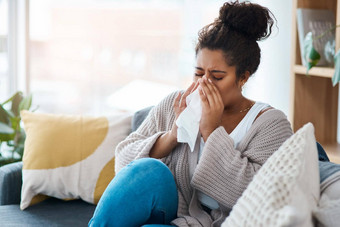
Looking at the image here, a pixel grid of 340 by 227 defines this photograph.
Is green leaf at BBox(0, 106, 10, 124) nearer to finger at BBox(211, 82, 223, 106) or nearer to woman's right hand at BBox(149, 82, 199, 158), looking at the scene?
woman's right hand at BBox(149, 82, 199, 158)

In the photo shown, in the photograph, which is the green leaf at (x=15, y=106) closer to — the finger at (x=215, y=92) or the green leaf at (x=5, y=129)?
the green leaf at (x=5, y=129)

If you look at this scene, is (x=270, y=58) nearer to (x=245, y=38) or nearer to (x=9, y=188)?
(x=245, y=38)

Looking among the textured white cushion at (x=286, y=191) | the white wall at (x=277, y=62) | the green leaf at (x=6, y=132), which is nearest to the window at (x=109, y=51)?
the white wall at (x=277, y=62)

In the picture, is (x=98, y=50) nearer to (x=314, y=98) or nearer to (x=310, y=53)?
(x=314, y=98)

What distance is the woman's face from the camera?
177 cm

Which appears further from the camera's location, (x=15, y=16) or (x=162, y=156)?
(x=15, y=16)

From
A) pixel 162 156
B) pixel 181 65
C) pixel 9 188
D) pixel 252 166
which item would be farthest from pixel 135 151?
pixel 181 65

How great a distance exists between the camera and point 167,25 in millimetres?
3643

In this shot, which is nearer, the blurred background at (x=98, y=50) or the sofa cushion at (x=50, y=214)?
the sofa cushion at (x=50, y=214)

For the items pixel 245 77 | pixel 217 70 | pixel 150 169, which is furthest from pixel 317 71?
pixel 150 169

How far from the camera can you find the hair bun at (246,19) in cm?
181

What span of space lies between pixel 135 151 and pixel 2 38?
77.5 inches

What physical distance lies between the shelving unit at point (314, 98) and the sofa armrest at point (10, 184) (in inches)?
50.7

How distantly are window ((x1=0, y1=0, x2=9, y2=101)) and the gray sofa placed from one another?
1.30m
